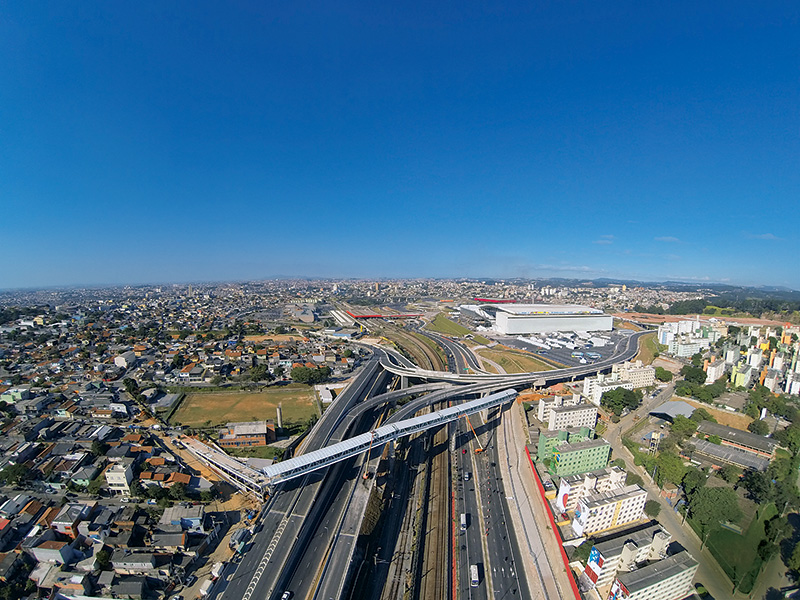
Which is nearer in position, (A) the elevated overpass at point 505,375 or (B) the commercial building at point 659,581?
(B) the commercial building at point 659,581

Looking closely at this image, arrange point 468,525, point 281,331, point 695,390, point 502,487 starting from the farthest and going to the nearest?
point 281,331 < point 695,390 < point 502,487 < point 468,525

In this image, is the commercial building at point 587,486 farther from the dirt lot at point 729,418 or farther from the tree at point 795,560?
the dirt lot at point 729,418

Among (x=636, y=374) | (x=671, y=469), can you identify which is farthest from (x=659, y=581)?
(x=636, y=374)

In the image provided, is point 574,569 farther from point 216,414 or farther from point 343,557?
→ point 216,414

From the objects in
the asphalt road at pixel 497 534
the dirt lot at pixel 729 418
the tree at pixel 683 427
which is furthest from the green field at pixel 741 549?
the dirt lot at pixel 729 418

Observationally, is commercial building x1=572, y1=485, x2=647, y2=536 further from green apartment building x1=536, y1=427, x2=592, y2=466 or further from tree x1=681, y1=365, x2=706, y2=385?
tree x1=681, y1=365, x2=706, y2=385

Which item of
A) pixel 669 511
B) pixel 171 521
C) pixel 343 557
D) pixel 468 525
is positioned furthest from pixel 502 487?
pixel 171 521

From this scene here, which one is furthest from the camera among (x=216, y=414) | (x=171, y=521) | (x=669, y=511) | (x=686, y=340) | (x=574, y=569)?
(x=686, y=340)
